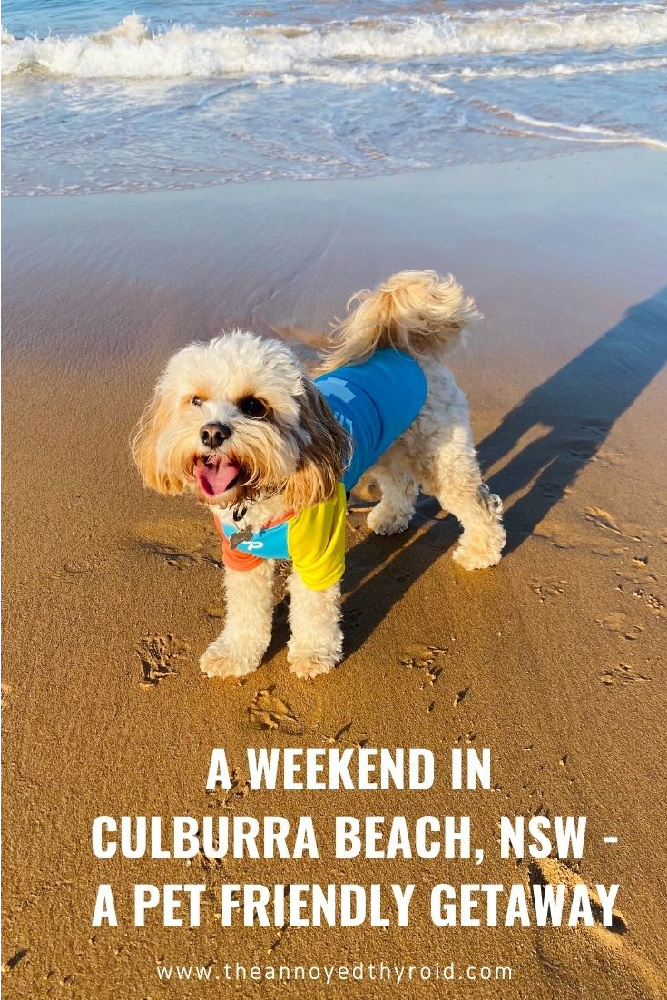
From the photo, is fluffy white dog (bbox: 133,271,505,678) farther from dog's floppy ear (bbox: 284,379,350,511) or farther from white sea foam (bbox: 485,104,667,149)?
white sea foam (bbox: 485,104,667,149)

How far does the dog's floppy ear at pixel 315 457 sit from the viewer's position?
2586 millimetres

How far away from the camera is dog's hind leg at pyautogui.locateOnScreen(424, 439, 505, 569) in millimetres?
3713

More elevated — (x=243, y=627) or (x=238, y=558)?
(x=238, y=558)

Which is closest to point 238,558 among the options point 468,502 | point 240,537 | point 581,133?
point 240,537

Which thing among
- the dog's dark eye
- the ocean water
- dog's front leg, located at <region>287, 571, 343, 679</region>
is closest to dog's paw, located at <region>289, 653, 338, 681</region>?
dog's front leg, located at <region>287, 571, 343, 679</region>

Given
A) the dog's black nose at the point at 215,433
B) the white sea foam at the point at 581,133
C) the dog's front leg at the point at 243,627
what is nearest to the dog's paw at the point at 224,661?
the dog's front leg at the point at 243,627

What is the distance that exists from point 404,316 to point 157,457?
5.22ft

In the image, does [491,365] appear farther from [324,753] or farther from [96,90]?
[96,90]

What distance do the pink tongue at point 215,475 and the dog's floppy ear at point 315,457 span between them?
0.75ft

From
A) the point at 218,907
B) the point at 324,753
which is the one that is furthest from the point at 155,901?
the point at 324,753

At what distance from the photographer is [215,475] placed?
8.27 ft

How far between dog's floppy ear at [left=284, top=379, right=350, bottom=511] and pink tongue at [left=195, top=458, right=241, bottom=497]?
23 cm

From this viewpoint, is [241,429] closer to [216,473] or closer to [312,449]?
[216,473]

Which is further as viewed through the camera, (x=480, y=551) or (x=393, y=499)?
(x=393, y=499)
